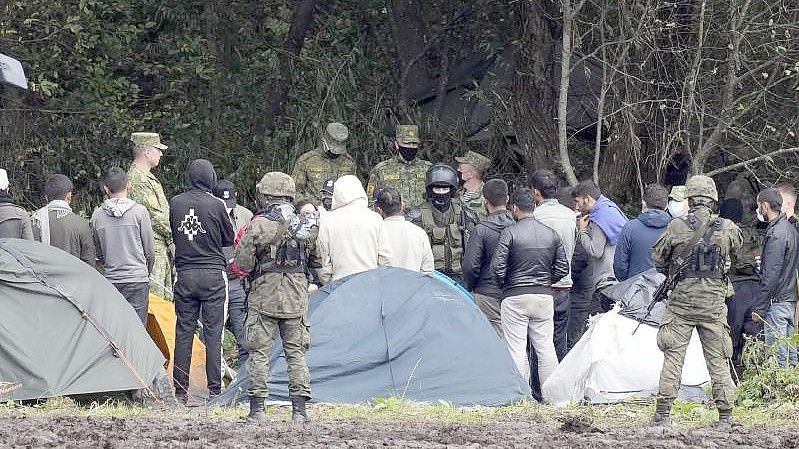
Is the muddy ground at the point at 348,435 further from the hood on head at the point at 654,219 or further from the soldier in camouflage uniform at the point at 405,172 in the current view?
the soldier in camouflage uniform at the point at 405,172

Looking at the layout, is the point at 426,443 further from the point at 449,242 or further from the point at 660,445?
the point at 449,242

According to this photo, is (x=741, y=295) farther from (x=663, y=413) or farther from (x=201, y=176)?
(x=201, y=176)

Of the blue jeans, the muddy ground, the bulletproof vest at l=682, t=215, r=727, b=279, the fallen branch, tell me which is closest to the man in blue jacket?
the blue jeans

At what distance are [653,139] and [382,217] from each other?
4773 mm

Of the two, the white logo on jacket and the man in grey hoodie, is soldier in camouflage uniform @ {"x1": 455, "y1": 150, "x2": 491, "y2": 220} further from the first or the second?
the man in grey hoodie

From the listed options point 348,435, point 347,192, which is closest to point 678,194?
point 347,192

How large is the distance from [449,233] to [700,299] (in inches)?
128

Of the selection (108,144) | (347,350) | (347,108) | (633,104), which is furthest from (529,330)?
(108,144)

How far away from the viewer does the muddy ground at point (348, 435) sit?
24.7 ft

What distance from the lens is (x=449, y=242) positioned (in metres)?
11.7

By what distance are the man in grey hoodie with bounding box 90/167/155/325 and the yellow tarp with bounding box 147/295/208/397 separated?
61cm

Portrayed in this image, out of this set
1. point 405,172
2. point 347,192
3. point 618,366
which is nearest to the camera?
point 618,366

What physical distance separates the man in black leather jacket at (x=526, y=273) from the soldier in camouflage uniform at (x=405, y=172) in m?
2.94

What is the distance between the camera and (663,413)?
884 cm
